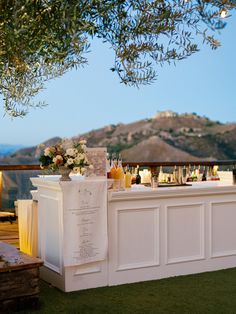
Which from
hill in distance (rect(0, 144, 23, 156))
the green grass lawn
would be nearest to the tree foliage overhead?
hill in distance (rect(0, 144, 23, 156))

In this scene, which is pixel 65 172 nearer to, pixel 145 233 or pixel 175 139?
pixel 145 233

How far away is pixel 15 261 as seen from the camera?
4.31 m

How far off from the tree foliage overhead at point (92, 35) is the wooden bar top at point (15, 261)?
1.14 m

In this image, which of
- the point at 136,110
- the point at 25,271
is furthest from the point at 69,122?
the point at 25,271

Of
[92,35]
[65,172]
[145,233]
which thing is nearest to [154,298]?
[145,233]

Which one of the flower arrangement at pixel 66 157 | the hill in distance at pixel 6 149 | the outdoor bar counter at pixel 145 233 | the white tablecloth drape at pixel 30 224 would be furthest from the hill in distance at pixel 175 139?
the flower arrangement at pixel 66 157

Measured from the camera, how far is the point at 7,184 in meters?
7.82

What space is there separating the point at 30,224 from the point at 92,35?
11.0 ft

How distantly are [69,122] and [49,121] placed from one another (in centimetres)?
98

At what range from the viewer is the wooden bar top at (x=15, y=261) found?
4.14 meters

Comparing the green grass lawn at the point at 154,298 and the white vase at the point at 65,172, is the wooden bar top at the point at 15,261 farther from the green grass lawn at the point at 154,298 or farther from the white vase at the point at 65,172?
the white vase at the point at 65,172

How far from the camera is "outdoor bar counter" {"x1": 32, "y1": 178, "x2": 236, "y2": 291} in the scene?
4.77 meters

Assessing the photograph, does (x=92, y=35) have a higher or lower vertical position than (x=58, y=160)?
higher

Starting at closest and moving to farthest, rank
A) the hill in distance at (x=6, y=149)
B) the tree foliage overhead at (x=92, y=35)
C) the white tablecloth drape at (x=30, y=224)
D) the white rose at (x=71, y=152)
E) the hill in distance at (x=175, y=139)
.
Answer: the tree foliage overhead at (x=92, y=35) < the hill in distance at (x=6, y=149) < the white rose at (x=71, y=152) < the white tablecloth drape at (x=30, y=224) < the hill in distance at (x=175, y=139)
